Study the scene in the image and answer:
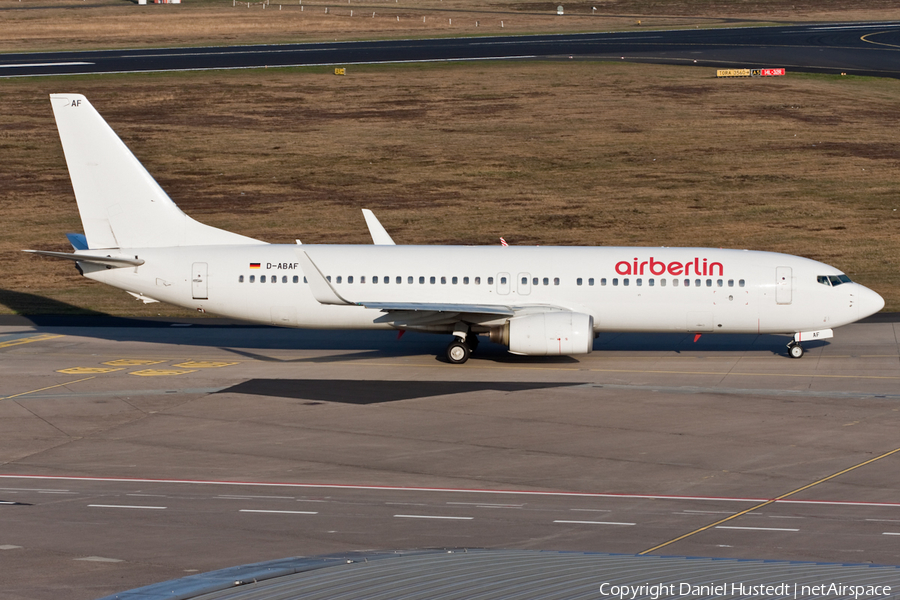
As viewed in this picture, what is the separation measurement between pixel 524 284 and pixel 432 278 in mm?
3344

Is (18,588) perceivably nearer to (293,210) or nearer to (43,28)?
(293,210)

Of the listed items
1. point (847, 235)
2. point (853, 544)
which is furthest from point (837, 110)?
point (853, 544)

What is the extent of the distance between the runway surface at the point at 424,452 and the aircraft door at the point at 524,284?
2.73 meters

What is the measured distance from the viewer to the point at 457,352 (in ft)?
Answer: 126

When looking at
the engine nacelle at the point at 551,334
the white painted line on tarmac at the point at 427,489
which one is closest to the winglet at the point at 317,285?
the engine nacelle at the point at 551,334

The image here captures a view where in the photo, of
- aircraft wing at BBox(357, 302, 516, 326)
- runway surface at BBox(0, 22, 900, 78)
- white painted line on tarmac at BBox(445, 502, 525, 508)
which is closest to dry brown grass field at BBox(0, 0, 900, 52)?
runway surface at BBox(0, 22, 900, 78)

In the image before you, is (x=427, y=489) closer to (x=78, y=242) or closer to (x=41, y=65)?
(x=78, y=242)

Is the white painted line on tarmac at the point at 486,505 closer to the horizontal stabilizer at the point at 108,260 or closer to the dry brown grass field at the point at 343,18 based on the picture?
the horizontal stabilizer at the point at 108,260

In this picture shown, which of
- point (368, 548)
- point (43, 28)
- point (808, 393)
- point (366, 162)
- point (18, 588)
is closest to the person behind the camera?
point (18, 588)

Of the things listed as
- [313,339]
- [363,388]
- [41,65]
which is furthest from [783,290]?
[41,65]

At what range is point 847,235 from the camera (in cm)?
6053

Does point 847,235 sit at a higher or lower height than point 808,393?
higher

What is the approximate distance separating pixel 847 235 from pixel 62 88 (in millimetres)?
59361

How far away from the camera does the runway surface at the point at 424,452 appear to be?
70.6ft
